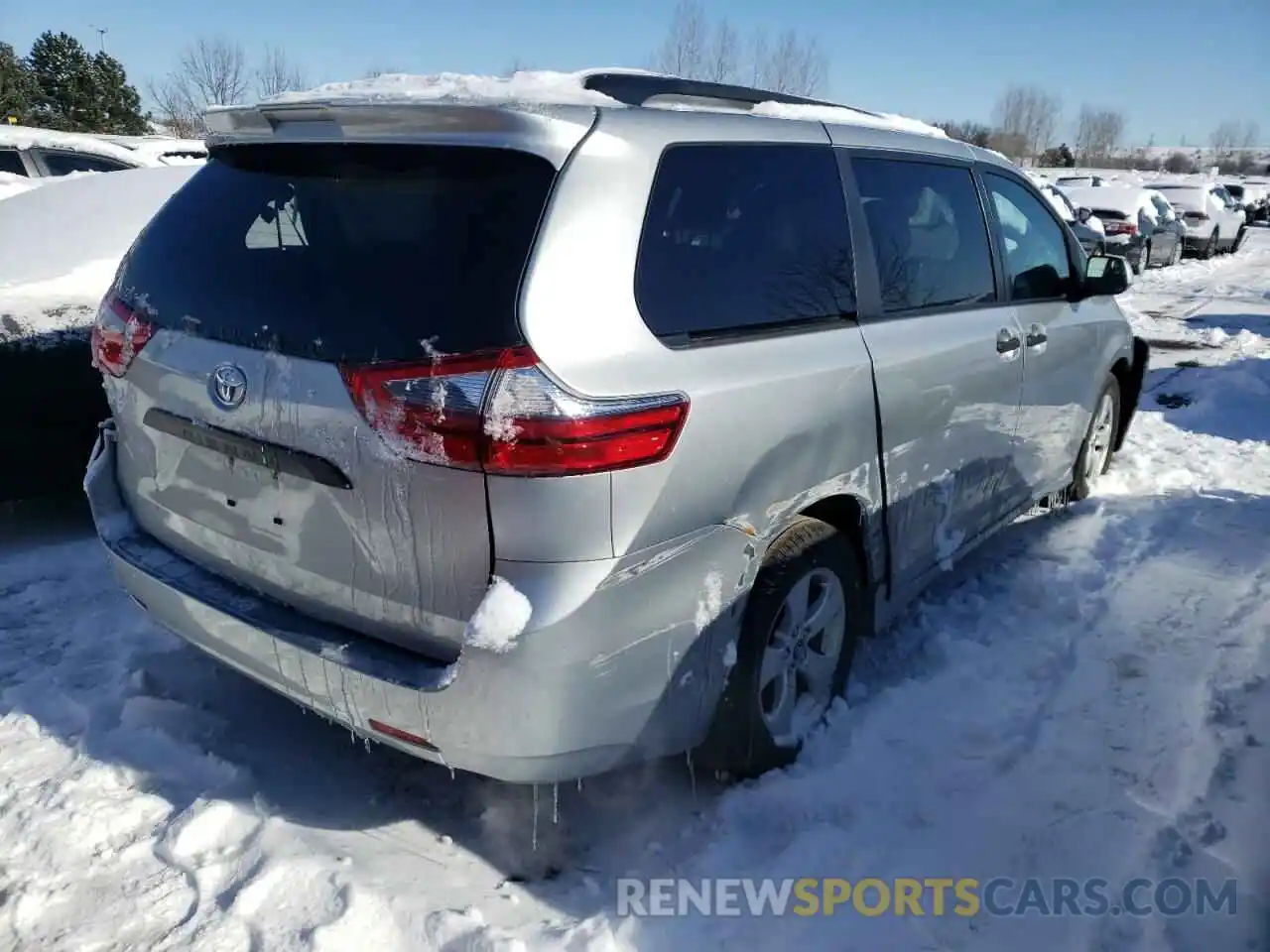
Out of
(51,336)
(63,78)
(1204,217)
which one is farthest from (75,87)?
(51,336)

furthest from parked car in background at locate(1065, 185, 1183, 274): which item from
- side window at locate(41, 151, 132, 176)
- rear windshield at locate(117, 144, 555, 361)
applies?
rear windshield at locate(117, 144, 555, 361)

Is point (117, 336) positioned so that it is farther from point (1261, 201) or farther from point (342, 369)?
point (1261, 201)

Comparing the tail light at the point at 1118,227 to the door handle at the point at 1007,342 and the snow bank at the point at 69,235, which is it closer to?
the door handle at the point at 1007,342

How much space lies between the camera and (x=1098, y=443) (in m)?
5.40

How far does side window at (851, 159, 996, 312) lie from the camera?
125 inches

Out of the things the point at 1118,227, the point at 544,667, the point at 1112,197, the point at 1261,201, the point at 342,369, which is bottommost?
the point at 1261,201

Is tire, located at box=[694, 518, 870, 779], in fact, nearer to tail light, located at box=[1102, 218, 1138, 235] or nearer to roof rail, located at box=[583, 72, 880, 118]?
roof rail, located at box=[583, 72, 880, 118]

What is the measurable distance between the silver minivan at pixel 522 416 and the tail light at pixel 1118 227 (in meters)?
16.5

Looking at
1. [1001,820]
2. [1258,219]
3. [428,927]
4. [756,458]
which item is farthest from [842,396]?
[1258,219]

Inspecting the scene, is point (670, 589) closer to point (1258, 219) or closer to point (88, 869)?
point (88, 869)

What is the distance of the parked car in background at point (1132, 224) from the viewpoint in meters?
17.3

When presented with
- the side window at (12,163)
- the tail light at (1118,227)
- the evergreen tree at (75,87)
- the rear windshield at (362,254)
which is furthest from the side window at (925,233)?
the evergreen tree at (75,87)

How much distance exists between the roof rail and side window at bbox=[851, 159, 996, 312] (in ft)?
1.30

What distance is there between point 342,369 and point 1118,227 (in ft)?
60.1
